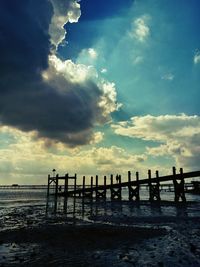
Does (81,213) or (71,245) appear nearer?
(71,245)

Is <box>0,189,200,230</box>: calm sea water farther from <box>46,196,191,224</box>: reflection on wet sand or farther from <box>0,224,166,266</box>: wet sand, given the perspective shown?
<box>0,224,166,266</box>: wet sand

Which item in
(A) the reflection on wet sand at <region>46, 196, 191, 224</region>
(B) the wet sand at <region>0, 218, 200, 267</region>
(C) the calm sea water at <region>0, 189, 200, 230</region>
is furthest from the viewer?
(A) the reflection on wet sand at <region>46, 196, 191, 224</region>

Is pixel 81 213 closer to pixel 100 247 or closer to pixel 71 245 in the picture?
pixel 71 245

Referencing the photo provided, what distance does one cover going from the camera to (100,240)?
977 centimetres

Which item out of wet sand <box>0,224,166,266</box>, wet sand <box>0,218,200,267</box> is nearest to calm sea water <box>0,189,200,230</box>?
wet sand <box>0,224,166,266</box>

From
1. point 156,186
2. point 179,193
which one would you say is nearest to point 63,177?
point 156,186

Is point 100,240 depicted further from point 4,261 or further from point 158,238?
point 4,261

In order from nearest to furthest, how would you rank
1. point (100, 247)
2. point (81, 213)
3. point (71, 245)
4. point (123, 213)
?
1. point (100, 247)
2. point (71, 245)
3. point (123, 213)
4. point (81, 213)

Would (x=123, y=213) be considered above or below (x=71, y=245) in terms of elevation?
below

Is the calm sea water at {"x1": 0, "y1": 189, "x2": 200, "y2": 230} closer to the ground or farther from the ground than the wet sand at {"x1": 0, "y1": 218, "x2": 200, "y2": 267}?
closer to the ground

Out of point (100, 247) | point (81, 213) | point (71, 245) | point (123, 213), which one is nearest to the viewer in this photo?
point (100, 247)

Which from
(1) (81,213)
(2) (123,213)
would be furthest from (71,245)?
(1) (81,213)

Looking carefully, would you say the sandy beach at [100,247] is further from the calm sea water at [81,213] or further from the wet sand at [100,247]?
the calm sea water at [81,213]

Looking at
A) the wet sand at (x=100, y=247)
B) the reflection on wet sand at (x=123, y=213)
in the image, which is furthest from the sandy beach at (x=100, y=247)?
the reflection on wet sand at (x=123, y=213)
